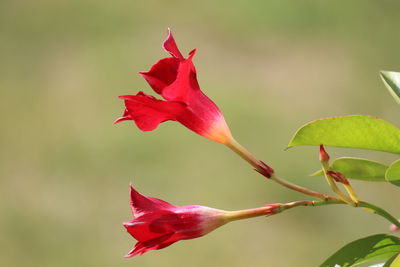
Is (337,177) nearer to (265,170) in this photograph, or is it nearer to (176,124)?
(265,170)

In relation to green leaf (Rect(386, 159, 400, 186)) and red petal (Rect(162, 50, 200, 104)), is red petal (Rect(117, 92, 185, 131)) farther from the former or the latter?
green leaf (Rect(386, 159, 400, 186))

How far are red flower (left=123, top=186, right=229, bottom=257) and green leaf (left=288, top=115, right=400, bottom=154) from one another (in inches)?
3.9

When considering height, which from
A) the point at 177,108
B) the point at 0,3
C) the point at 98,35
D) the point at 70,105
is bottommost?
the point at 177,108

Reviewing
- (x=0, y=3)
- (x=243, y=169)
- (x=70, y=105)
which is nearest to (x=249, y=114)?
(x=243, y=169)

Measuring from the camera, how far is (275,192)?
2.96m

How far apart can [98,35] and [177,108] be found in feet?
11.7

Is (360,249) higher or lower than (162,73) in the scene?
lower

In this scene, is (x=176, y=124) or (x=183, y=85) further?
(x=176, y=124)

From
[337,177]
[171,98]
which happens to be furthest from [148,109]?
[337,177]

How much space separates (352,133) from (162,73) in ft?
0.48

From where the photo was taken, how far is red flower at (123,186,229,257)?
0.44 meters

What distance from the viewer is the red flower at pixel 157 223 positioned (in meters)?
0.44

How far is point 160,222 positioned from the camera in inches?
17.5

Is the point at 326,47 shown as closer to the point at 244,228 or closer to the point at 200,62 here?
the point at 200,62
